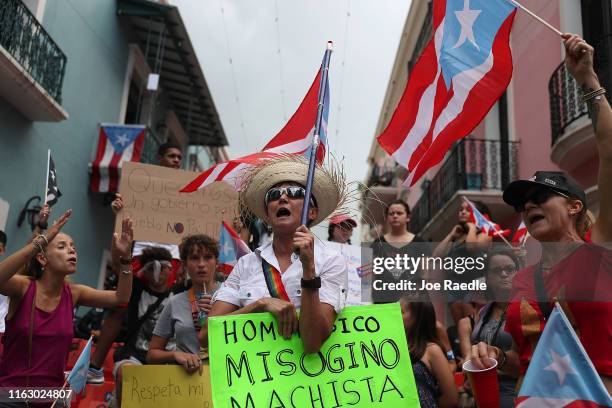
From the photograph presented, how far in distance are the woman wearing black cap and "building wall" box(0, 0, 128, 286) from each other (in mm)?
8574

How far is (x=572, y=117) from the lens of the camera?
9.61 metres

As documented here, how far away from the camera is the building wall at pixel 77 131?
9.79 metres

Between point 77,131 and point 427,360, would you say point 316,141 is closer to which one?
point 427,360

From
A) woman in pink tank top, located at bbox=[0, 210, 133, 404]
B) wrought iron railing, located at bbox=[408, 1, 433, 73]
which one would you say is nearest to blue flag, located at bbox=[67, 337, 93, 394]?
woman in pink tank top, located at bbox=[0, 210, 133, 404]

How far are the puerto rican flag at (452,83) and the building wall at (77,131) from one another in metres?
7.43

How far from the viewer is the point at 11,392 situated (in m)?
3.45

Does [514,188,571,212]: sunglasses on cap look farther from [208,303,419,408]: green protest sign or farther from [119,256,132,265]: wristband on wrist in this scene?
[119,256,132,265]: wristband on wrist

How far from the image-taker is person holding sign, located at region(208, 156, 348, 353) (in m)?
2.43

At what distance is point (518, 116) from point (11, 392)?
12.0 meters

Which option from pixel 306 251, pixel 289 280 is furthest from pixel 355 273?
pixel 306 251

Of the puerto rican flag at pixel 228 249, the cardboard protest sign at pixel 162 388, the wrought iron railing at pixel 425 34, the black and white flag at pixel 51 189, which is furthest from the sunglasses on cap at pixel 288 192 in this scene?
the wrought iron railing at pixel 425 34

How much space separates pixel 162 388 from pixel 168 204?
2.62m

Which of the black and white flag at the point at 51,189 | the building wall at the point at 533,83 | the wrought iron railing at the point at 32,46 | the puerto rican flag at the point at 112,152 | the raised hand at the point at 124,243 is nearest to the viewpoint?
the raised hand at the point at 124,243

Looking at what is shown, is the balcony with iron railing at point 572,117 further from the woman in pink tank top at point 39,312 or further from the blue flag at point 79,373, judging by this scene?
the blue flag at point 79,373
